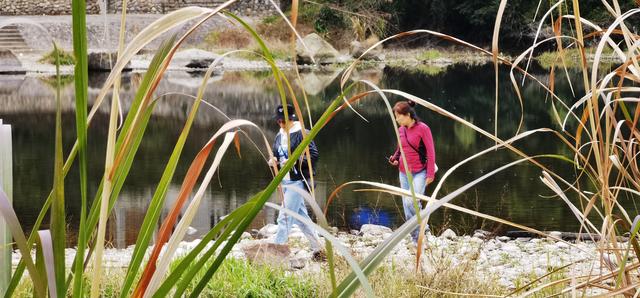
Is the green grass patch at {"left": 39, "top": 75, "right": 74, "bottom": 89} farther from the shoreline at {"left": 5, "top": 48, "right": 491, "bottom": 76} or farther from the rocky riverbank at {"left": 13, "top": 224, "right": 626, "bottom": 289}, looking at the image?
the rocky riverbank at {"left": 13, "top": 224, "right": 626, "bottom": 289}

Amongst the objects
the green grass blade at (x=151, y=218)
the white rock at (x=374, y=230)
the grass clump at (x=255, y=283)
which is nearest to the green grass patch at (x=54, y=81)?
the white rock at (x=374, y=230)

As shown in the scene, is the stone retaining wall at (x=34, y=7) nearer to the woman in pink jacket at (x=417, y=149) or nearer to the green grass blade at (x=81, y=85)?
the woman in pink jacket at (x=417, y=149)

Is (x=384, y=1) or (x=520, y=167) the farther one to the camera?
(x=384, y=1)

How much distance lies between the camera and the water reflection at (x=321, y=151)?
897 cm

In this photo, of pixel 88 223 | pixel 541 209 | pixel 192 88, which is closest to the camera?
pixel 88 223

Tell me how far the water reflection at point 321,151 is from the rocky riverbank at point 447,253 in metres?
0.29

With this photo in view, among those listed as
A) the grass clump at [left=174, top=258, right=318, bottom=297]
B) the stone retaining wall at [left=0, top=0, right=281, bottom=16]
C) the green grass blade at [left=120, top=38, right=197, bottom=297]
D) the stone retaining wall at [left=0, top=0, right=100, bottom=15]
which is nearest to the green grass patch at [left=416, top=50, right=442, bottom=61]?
the stone retaining wall at [left=0, top=0, right=281, bottom=16]

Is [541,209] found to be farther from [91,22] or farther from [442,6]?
[442,6]

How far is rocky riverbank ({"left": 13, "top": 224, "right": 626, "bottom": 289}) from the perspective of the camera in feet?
15.5

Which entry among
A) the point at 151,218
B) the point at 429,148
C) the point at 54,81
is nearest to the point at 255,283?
the point at 429,148

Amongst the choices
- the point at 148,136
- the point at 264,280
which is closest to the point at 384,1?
the point at 148,136

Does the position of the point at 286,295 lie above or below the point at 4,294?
below

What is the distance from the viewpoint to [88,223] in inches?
58.2

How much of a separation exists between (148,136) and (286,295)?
38.0ft
